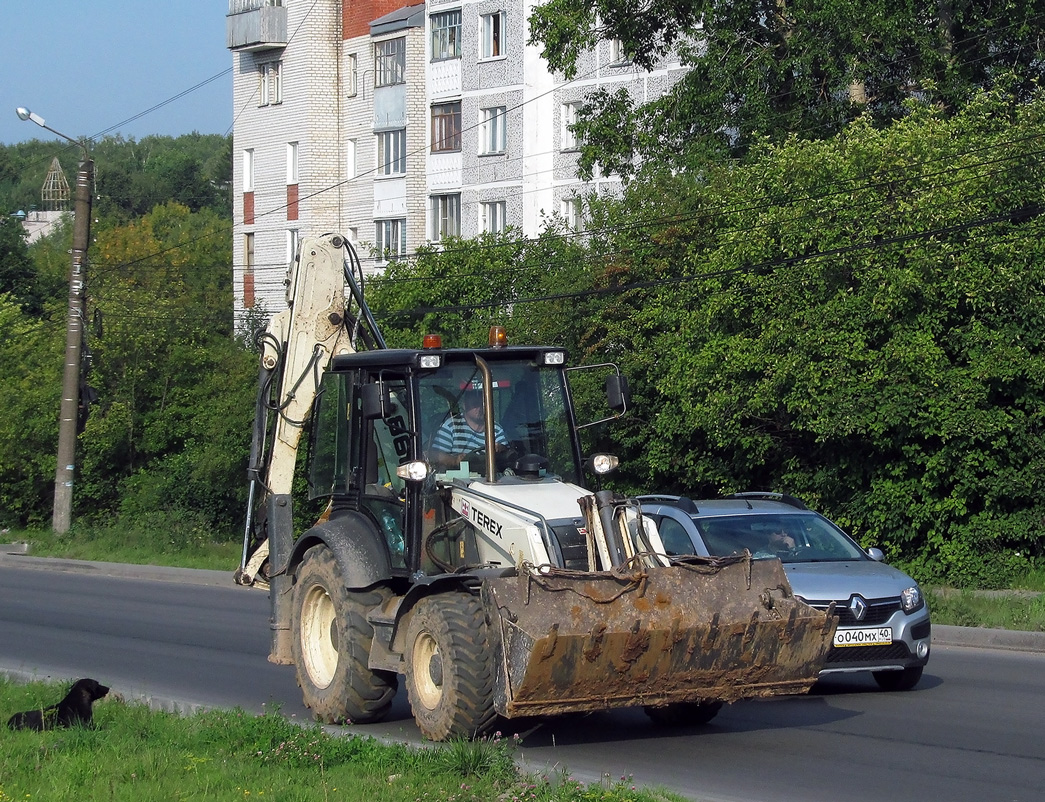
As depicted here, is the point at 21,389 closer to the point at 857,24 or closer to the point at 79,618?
the point at 79,618

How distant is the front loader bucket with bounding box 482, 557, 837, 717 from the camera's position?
8.28m

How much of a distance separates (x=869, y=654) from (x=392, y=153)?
43172 mm

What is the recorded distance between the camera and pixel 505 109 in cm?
4766

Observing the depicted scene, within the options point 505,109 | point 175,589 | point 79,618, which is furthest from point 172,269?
point 79,618

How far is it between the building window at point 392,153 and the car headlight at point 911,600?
41718 mm

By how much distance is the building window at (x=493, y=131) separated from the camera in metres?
47.8

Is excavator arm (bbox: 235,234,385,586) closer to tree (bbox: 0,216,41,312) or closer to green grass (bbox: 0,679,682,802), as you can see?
green grass (bbox: 0,679,682,802)

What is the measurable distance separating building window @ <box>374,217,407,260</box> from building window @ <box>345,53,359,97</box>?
5581 mm

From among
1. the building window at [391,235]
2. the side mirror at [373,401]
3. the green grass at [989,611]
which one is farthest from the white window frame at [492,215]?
the side mirror at [373,401]

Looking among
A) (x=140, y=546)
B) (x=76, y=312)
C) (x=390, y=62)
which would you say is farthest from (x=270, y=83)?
(x=140, y=546)

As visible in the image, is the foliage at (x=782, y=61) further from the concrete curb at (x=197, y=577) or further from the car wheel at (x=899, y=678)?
the car wheel at (x=899, y=678)

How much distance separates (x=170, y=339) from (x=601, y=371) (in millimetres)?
16410

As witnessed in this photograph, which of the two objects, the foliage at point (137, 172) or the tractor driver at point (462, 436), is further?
the foliage at point (137, 172)

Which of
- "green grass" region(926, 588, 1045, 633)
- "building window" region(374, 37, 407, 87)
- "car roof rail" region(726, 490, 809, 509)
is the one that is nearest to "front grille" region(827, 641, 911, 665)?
"car roof rail" region(726, 490, 809, 509)
